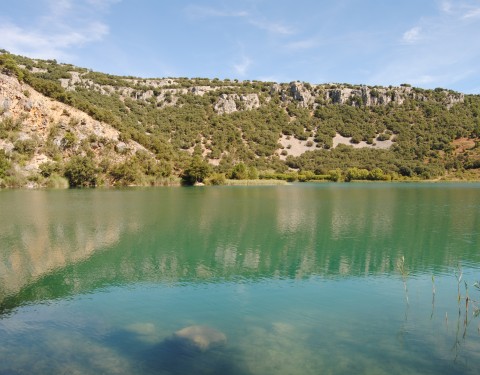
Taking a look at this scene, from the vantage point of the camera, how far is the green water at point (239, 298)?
7922 millimetres

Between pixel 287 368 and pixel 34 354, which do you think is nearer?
pixel 287 368

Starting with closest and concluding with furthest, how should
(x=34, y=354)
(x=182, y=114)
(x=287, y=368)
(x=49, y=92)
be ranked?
(x=287, y=368), (x=34, y=354), (x=49, y=92), (x=182, y=114)

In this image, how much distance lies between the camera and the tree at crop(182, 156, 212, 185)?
7844 cm

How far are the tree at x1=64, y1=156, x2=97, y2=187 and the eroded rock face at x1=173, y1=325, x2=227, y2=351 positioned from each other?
2412 inches

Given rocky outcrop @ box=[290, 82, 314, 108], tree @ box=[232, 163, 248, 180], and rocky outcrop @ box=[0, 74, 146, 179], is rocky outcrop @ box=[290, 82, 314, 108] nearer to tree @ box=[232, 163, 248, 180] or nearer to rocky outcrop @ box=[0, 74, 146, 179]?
tree @ box=[232, 163, 248, 180]

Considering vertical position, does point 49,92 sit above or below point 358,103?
below

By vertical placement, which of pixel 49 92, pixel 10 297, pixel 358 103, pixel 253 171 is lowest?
pixel 10 297

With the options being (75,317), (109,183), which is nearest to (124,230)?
(75,317)

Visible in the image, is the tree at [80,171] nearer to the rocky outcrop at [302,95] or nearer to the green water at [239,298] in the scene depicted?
the green water at [239,298]

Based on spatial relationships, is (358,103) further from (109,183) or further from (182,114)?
(109,183)

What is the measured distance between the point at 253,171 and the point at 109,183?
33082 millimetres

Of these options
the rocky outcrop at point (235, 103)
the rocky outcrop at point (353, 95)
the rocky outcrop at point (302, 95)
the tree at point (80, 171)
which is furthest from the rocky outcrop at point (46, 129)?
the rocky outcrop at point (353, 95)

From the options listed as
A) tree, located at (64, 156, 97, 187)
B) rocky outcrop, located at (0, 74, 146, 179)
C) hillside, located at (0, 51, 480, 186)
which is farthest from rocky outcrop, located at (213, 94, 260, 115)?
tree, located at (64, 156, 97, 187)

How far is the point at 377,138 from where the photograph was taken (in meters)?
130
